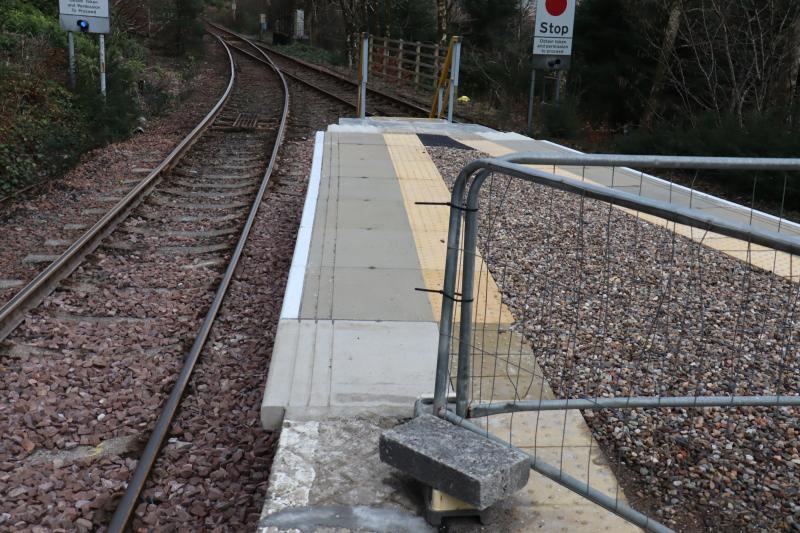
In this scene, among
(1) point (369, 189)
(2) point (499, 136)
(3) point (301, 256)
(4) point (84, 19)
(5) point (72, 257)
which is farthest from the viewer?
(2) point (499, 136)

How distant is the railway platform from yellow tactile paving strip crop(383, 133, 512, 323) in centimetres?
4

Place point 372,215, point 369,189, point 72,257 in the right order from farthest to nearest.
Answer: point 369,189, point 372,215, point 72,257

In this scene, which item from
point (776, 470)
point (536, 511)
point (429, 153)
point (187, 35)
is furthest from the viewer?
point (187, 35)

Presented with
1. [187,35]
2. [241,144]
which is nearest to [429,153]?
[241,144]

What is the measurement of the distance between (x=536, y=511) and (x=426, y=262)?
3889 mm

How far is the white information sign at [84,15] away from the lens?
49.1 feet

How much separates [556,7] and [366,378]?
13.1 m

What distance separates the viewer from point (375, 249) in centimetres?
769

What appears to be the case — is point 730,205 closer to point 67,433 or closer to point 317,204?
point 317,204

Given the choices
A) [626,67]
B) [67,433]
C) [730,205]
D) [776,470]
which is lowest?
[67,433]

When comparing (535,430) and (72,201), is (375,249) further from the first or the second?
(72,201)

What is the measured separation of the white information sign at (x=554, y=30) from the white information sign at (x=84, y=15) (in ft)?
27.8

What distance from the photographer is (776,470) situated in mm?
3986

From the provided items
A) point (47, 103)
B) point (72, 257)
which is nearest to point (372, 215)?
point (72, 257)
